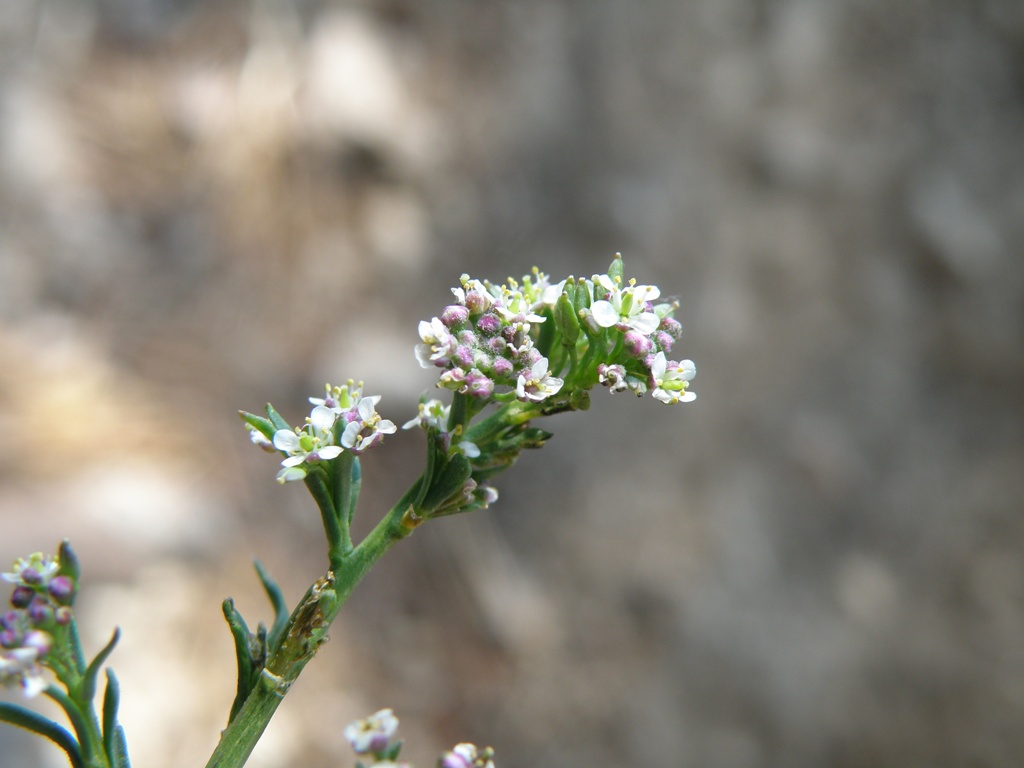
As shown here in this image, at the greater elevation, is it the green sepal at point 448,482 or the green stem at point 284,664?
the green sepal at point 448,482

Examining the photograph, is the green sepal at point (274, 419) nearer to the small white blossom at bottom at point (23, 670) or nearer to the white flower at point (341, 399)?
the white flower at point (341, 399)

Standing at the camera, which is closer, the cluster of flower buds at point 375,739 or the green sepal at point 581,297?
the cluster of flower buds at point 375,739

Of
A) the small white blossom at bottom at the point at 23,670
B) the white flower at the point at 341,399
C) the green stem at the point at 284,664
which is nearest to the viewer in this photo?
the small white blossom at bottom at the point at 23,670

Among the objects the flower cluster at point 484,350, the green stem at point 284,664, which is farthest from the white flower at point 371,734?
the flower cluster at point 484,350

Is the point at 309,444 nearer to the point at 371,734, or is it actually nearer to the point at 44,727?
the point at 371,734

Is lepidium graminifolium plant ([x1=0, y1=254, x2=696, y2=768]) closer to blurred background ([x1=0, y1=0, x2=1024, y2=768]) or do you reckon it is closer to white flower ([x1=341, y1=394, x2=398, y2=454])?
white flower ([x1=341, y1=394, x2=398, y2=454])

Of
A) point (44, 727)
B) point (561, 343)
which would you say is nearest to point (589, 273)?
point (561, 343)

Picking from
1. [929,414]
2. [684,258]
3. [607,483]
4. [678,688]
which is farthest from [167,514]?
[929,414]

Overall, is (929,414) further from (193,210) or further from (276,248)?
(193,210)

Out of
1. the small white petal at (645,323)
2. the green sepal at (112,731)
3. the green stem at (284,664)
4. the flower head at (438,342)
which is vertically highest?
the flower head at (438,342)
